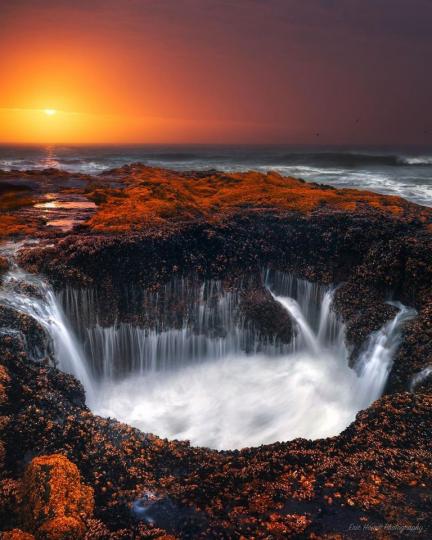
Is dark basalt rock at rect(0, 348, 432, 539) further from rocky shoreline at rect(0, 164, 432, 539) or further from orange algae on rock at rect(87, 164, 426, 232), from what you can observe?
orange algae on rock at rect(87, 164, 426, 232)

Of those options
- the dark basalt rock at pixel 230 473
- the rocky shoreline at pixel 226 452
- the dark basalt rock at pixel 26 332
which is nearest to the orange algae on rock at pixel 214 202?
the rocky shoreline at pixel 226 452

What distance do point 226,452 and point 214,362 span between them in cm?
541

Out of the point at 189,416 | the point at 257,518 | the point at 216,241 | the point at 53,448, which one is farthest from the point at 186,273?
the point at 257,518

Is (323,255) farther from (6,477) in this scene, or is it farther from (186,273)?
(6,477)

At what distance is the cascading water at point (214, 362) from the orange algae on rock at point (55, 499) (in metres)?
4.31

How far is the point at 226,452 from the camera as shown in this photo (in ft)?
23.7

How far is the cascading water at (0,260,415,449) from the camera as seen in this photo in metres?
10.3

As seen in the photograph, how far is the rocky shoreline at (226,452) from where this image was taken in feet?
17.7

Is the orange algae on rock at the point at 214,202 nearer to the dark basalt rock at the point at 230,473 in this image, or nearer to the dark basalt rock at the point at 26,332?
the dark basalt rock at the point at 26,332

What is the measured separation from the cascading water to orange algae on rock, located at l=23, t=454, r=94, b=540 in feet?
14.1

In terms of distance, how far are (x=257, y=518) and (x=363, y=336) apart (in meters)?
7.18

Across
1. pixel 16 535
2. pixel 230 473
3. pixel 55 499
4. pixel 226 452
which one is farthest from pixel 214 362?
pixel 16 535

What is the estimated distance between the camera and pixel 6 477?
579cm

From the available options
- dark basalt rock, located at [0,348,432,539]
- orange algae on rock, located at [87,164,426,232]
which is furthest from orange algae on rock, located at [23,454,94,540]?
orange algae on rock, located at [87,164,426,232]
